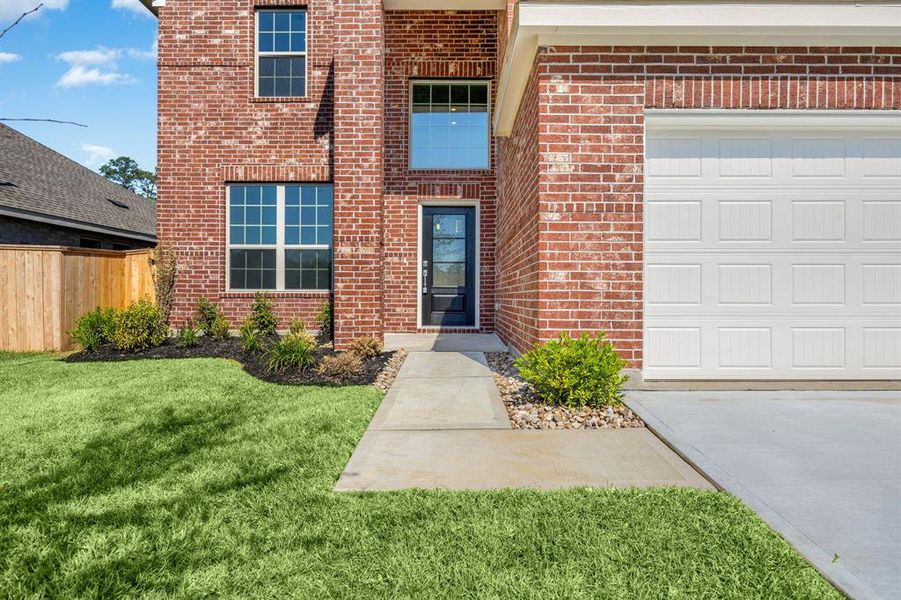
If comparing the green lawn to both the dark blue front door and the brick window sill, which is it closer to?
the brick window sill

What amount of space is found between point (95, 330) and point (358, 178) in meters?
4.67

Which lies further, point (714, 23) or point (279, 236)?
point (279, 236)

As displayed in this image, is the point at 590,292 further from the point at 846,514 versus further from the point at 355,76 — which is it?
the point at 355,76

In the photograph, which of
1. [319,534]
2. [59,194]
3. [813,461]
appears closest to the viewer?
[319,534]

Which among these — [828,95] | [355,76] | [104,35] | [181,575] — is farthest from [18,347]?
[104,35]

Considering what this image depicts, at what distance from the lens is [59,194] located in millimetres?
11406

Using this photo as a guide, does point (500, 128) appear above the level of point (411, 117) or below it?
below

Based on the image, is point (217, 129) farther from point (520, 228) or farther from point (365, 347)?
point (520, 228)

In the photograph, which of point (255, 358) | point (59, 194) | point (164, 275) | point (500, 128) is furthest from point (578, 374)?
point (59, 194)

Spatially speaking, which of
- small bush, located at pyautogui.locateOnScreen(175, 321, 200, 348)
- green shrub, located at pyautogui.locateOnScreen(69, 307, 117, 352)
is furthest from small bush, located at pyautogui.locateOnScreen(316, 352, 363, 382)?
green shrub, located at pyautogui.locateOnScreen(69, 307, 117, 352)

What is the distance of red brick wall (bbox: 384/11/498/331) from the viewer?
27.7ft

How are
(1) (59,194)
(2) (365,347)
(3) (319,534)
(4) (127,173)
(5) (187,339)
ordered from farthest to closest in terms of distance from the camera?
1. (4) (127,173)
2. (1) (59,194)
3. (5) (187,339)
4. (2) (365,347)
5. (3) (319,534)

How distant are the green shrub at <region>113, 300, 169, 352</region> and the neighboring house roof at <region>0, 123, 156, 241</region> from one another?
4.78 m

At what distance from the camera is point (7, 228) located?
30.3 ft
